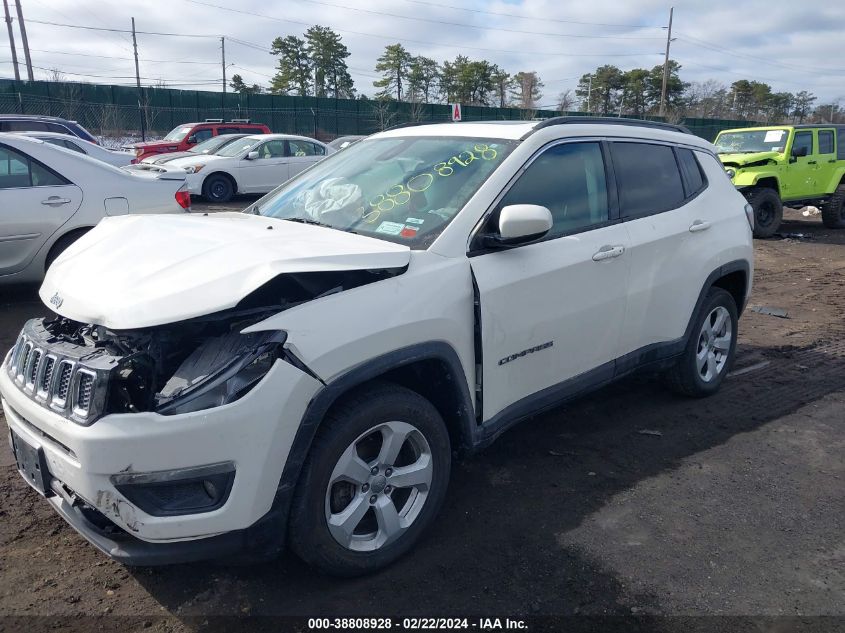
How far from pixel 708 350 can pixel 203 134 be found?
18586 mm

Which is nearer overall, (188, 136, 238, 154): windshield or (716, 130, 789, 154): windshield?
(716, 130, 789, 154): windshield

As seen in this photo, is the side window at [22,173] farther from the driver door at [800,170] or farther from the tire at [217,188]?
the driver door at [800,170]

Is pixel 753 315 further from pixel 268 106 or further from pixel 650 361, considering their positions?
pixel 268 106

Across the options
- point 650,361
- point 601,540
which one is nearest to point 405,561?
point 601,540

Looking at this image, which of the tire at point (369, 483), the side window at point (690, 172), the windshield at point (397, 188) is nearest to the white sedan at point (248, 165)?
the windshield at point (397, 188)

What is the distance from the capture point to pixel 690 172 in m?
4.80

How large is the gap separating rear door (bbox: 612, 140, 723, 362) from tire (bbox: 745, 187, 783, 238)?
966cm

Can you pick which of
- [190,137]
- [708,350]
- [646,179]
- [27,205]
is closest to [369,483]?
[646,179]

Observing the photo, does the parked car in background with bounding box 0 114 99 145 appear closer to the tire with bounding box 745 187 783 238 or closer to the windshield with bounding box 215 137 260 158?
the windshield with bounding box 215 137 260 158

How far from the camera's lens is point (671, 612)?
9.16ft

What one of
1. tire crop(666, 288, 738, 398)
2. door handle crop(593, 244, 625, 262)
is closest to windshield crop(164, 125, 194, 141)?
tire crop(666, 288, 738, 398)

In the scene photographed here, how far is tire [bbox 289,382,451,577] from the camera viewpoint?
8.73ft

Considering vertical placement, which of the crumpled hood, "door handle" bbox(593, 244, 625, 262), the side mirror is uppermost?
the crumpled hood

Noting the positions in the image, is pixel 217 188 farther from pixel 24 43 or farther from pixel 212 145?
pixel 24 43
